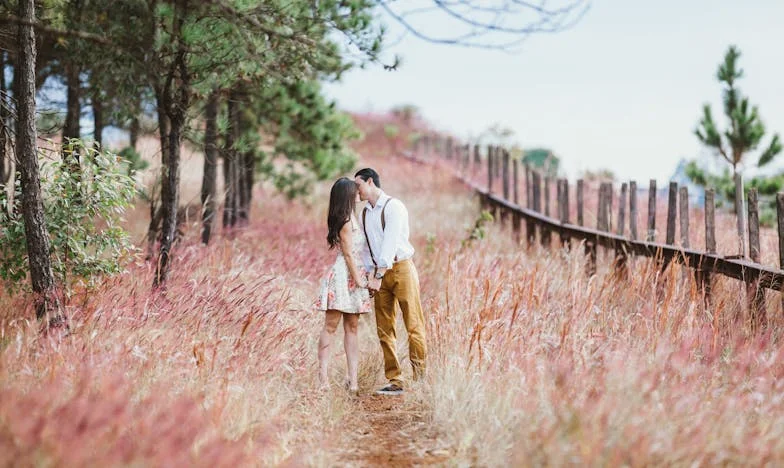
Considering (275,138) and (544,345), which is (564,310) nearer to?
(544,345)

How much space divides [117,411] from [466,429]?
2.00m

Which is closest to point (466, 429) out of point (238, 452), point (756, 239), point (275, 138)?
point (238, 452)

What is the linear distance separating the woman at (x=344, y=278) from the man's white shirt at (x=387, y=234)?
87 mm

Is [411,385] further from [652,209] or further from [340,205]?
[652,209]

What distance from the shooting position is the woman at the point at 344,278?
17.7ft

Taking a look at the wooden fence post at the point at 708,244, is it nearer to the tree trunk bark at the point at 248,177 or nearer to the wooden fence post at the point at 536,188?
the wooden fence post at the point at 536,188

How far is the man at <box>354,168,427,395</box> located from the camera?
546 centimetres

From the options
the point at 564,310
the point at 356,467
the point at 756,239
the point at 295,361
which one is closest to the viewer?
the point at 356,467

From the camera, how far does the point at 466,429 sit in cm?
426

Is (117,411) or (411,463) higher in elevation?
(117,411)

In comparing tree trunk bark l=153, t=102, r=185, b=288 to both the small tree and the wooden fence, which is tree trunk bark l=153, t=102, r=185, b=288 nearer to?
the wooden fence

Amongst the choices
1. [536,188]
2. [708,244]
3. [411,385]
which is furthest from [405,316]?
[536,188]

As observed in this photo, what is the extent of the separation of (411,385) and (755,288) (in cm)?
323

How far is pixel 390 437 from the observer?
468cm
